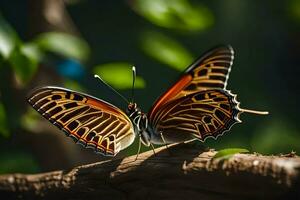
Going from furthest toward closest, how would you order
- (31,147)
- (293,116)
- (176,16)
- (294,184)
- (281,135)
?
(293,116) → (281,135) → (31,147) → (176,16) → (294,184)

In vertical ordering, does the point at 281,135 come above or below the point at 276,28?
below

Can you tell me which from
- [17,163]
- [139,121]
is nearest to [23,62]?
[139,121]

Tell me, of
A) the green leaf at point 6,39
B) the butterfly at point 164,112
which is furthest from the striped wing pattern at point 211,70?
the green leaf at point 6,39

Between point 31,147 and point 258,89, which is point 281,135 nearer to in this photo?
point 258,89

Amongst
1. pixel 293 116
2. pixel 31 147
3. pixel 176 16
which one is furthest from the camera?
pixel 293 116

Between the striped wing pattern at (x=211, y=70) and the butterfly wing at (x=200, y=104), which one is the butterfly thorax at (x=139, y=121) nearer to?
the butterfly wing at (x=200, y=104)

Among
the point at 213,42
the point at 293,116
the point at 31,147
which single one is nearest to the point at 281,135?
the point at 293,116

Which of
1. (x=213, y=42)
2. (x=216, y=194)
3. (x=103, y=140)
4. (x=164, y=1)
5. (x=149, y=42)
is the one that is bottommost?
(x=216, y=194)
